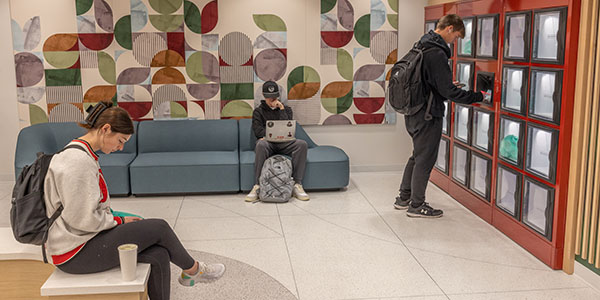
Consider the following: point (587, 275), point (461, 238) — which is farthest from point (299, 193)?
point (587, 275)

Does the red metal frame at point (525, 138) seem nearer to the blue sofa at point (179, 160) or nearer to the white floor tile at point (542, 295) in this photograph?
the white floor tile at point (542, 295)

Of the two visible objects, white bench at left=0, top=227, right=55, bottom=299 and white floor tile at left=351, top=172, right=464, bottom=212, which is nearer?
white bench at left=0, top=227, right=55, bottom=299

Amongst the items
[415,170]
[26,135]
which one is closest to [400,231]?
[415,170]

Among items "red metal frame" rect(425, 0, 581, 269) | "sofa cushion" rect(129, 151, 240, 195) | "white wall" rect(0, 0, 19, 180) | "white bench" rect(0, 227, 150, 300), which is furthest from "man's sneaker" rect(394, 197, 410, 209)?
"white wall" rect(0, 0, 19, 180)

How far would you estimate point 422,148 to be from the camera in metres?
5.19

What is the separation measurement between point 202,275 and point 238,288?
54 centimetres

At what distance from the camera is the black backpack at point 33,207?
2822mm

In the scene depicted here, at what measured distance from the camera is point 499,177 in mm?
4945

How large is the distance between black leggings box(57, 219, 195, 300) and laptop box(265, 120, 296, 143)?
2862mm

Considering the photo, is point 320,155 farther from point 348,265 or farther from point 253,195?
point 348,265

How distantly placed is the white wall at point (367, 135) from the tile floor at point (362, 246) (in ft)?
2.66

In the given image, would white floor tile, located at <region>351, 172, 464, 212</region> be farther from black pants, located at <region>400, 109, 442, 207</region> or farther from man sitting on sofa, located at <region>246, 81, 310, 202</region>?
man sitting on sofa, located at <region>246, 81, 310, 202</region>

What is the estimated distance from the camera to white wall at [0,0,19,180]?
6617 mm

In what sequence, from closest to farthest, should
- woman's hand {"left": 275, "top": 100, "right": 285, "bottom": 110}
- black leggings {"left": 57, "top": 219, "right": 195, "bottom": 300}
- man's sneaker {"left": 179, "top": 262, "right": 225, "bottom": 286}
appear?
1. black leggings {"left": 57, "top": 219, "right": 195, "bottom": 300}
2. man's sneaker {"left": 179, "top": 262, "right": 225, "bottom": 286}
3. woman's hand {"left": 275, "top": 100, "right": 285, "bottom": 110}
